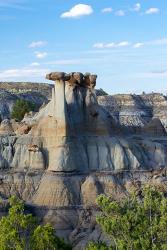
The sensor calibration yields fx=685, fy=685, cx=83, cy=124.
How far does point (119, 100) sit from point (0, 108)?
1184 inches

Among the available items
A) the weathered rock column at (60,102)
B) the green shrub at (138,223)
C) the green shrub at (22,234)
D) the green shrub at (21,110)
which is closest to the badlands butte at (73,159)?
the weathered rock column at (60,102)

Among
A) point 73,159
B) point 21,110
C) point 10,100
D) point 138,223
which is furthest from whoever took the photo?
point 10,100

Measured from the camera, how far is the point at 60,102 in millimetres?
56031

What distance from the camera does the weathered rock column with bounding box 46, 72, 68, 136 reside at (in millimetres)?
55531

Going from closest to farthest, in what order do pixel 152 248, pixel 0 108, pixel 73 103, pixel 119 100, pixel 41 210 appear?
pixel 152 248 → pixel 41 210 → pixel 73 103 → pixel 0 108 → pixel 119 100

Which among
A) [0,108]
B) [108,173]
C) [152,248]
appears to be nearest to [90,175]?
[108,173]

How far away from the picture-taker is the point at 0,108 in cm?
13325

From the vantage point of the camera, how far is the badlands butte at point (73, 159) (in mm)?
53531

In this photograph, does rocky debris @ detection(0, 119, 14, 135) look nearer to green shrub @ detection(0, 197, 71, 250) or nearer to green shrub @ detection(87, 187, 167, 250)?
green shrub @ detection(0, 197, 71, 250)

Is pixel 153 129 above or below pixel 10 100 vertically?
below

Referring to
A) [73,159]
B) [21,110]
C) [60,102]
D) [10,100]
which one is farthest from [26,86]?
[73,159]

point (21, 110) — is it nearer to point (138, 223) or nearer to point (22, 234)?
point (22, 234)

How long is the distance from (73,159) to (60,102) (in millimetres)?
4792

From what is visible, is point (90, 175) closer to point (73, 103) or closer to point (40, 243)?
point (73, 103)
